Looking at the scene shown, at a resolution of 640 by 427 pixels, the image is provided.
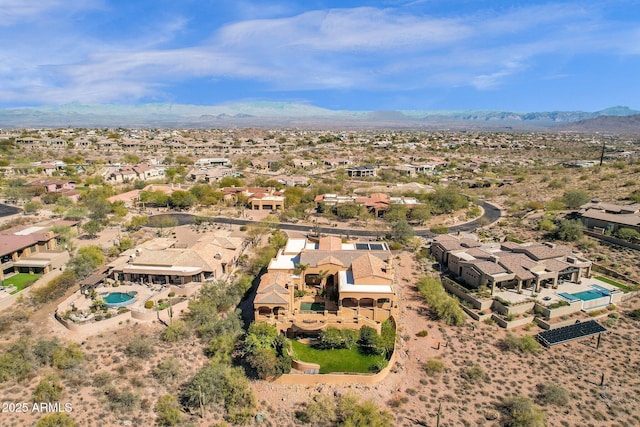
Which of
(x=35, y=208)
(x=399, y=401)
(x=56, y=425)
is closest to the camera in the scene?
(x=56, y=425)

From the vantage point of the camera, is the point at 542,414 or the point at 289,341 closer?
the point at 542,414

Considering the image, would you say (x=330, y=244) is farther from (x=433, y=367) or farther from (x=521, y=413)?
(x=521, y=413)

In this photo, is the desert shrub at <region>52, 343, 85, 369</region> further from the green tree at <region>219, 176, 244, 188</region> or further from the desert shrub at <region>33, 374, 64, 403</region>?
the green tree at <region>219, 176, 244, 188</region>

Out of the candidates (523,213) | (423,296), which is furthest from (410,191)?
(423,296)

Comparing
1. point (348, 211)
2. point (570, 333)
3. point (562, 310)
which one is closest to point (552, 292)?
point (562, 310)

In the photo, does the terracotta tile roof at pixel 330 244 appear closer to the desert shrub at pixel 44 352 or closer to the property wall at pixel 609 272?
the desert shrub at pixel 44 352

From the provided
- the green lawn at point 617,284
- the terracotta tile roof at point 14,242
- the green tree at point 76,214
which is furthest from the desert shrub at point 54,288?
the green lawn at point 617,284

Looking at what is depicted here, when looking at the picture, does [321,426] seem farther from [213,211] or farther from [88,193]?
[88,193]
